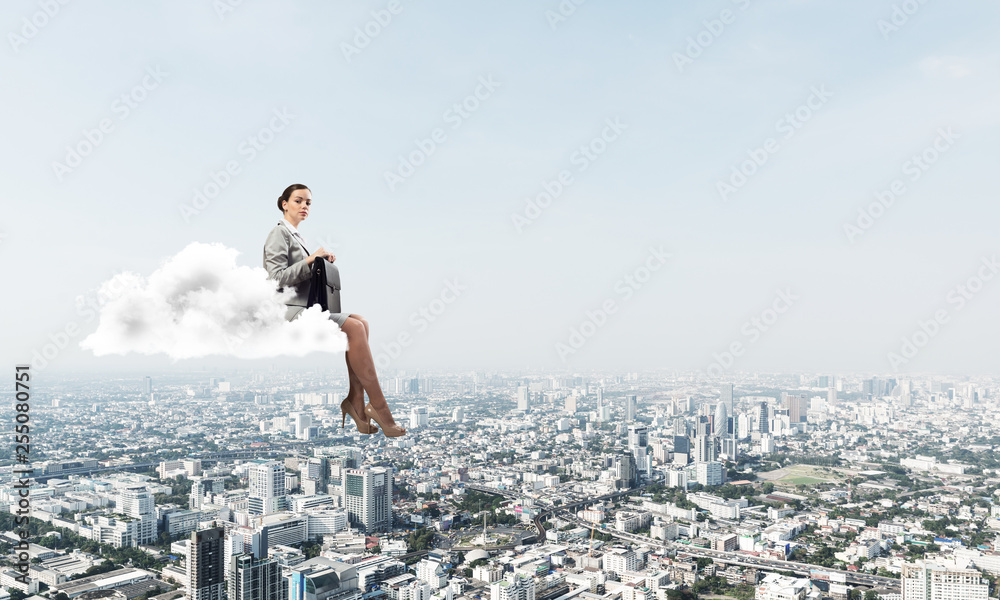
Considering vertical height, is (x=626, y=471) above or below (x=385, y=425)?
below

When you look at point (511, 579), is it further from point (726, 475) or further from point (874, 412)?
point (874, 412)

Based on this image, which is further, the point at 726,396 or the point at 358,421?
the point at 726,396

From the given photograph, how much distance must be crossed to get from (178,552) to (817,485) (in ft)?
41.3

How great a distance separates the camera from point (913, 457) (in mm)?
16922

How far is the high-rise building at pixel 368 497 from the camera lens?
10.5 m

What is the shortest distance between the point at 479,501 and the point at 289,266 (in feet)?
39.6

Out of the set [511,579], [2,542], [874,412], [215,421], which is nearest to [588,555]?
[511,579]

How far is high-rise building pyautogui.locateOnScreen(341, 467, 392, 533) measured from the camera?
10.5 meters

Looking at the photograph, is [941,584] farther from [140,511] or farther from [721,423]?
[721,423]

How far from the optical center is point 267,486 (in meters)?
11.1

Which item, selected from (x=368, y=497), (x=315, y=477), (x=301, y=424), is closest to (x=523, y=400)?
(x=301, y=424)

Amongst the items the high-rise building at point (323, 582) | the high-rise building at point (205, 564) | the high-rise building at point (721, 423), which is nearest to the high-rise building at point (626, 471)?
the high-rise building at point (721, 423)

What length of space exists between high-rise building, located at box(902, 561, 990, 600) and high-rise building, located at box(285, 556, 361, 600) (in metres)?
5.99

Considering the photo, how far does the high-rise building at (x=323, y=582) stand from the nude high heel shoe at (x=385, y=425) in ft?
20.8
